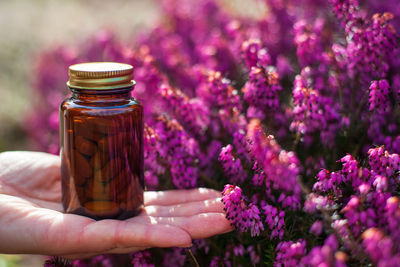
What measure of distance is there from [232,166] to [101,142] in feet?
1.78

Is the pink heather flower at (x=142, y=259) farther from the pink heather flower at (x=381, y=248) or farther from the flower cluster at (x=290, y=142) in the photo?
the pink heather flower at (x=381, y=248)

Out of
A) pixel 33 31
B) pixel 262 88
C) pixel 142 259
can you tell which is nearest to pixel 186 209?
pixel 142 259

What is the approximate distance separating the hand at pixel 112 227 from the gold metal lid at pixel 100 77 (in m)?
0.53

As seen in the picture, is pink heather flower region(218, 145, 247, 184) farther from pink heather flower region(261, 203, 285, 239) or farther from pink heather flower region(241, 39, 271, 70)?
pink heather flower region(241, 39, 271, 70)

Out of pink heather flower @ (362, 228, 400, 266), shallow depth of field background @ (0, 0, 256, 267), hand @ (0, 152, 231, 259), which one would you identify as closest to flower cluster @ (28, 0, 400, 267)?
pink heather flower @ (362, 228, 400, 266)

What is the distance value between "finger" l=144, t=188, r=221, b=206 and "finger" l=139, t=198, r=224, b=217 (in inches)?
2.0

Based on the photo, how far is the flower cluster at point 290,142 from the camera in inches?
→ 56.1

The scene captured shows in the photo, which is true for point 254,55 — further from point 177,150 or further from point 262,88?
point 177,150

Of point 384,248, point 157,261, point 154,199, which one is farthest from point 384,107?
point 157,261

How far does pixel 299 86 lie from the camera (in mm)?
1925

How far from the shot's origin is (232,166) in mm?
1818

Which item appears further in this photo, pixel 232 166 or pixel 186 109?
pixel 186 109

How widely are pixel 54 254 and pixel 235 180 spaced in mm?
805

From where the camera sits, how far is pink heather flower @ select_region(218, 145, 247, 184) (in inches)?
70.4
